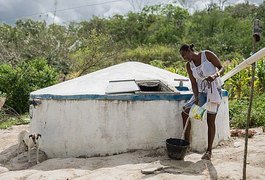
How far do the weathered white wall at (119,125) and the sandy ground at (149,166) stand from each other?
7.8 inches

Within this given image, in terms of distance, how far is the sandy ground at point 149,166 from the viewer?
497 cm

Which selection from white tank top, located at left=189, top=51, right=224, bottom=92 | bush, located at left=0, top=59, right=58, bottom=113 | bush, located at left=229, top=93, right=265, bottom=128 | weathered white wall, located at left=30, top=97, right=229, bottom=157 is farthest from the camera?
bush, located at left=0, top=59, right=58, bottom=113

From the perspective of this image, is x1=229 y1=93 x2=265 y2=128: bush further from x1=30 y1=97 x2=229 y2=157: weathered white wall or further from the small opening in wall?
the small opening in wall

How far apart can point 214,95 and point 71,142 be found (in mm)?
2565

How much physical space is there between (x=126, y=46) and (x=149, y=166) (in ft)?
80.5

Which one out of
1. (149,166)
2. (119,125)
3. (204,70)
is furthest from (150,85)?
(149,166)

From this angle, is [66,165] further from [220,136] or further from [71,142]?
[220,136]

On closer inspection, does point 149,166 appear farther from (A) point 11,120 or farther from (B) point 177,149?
(A) point 11,120

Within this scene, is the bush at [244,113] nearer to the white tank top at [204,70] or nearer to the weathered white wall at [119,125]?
the weathered white wall at [119,125]

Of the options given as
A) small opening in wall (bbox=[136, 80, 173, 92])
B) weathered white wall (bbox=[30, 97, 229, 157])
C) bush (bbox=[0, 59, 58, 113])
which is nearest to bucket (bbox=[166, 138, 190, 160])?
weathered white wall (bbox=[30, 97, 229, 157])

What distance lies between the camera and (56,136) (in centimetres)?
664

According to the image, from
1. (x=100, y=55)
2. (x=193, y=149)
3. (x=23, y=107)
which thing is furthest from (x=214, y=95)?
(x=100, y=55)

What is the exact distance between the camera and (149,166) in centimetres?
534

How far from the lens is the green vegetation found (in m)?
13.1
